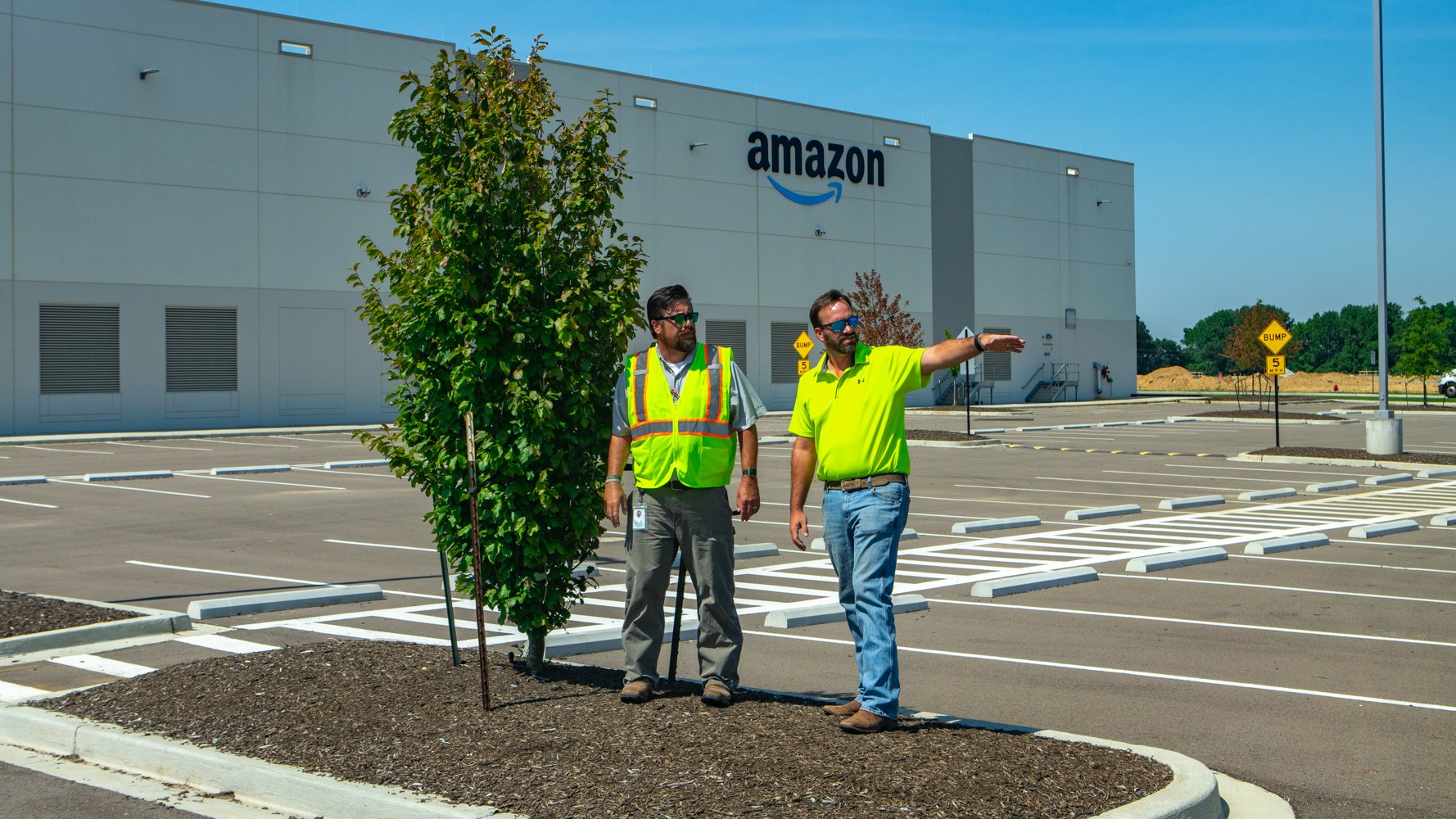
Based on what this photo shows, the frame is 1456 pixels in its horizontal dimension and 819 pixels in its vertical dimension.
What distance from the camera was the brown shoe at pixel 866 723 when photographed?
5.94 metres

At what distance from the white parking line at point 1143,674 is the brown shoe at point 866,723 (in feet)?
9.59

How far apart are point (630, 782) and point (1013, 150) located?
63696mm

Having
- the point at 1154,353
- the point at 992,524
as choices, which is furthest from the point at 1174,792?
the point at 1154,353

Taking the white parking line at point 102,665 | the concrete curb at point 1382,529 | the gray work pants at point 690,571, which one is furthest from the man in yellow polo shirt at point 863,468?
the concrete curb at point 1382,529

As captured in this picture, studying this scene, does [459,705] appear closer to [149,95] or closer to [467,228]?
[467,228]

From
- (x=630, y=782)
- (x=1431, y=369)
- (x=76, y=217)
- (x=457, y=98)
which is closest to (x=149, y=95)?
(x=76, y=217)

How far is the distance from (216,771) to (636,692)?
1.90 metres

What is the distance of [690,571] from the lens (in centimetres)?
677

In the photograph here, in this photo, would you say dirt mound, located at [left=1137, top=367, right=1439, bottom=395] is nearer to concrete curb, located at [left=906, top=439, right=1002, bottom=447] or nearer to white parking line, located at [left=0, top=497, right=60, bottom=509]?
concrete curb, located at [left=906, top=439, right=1002, bottom=447]

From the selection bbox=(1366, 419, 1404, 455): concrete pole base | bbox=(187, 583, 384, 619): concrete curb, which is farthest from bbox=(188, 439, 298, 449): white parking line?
bbox=(1366, 419, 1404, 455): concrete pole base

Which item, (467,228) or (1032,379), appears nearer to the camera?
(467,228)

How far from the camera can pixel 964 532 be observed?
16281 millimetres

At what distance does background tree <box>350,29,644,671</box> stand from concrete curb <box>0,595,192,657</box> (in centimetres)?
343

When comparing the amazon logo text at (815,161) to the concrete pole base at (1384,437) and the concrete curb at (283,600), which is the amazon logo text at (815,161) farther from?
the concrete curb at (283,600)
